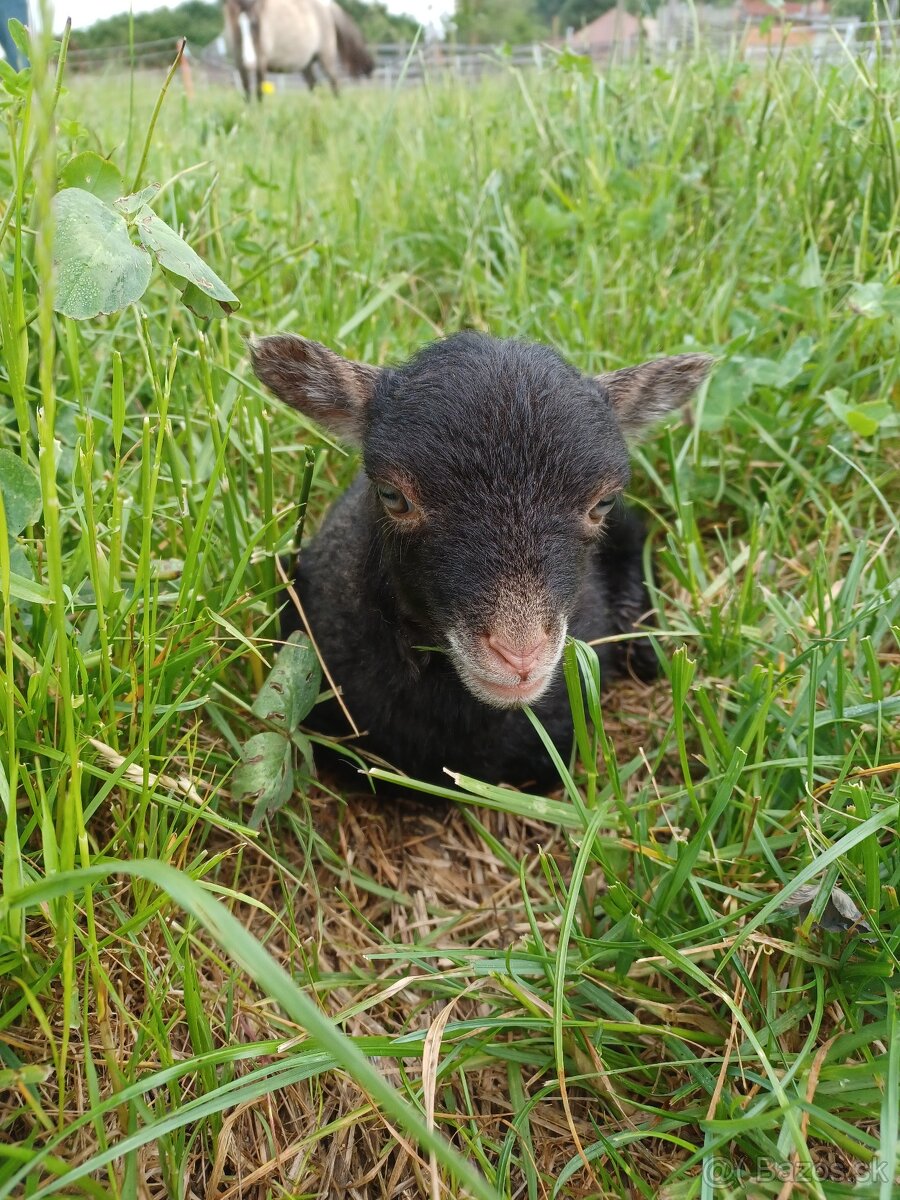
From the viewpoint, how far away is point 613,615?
3.17m

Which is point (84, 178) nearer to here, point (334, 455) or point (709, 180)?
point (334, 455)

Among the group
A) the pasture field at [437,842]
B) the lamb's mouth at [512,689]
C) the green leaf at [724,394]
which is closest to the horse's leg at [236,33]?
the pasture field at [437,842]

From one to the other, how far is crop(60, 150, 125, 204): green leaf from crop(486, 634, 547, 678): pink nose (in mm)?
1275

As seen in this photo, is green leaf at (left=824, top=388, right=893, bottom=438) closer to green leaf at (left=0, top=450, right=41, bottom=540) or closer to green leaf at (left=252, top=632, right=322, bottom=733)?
green leaf at (left=252, top=632, right=322, bottom=733)

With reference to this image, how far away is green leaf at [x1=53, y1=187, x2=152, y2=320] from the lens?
150cm

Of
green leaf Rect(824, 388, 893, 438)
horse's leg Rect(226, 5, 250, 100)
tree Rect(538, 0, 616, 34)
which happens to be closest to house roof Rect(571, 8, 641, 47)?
tree Rect(538, 0, 616, 34)

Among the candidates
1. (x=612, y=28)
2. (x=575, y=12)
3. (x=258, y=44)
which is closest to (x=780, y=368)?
(x=612, y=28)

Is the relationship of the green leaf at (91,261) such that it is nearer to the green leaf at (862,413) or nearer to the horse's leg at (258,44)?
the green leaf at (862,413)

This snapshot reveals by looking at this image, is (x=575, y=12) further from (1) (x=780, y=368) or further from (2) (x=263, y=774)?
(2) (x=263, y=774)

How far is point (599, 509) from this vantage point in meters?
2.15

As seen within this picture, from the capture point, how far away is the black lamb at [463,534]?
1889mm

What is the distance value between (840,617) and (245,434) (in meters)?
2.04

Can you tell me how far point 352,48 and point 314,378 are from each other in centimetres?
2457

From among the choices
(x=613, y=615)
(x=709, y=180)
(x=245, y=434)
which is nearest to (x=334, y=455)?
(x=245, y=434)
